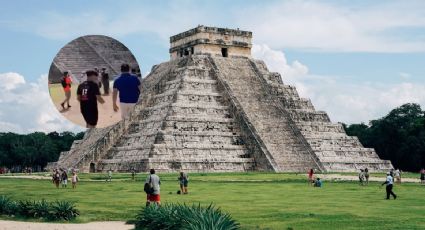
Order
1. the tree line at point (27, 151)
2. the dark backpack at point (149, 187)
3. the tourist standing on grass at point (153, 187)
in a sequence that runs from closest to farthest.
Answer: the dark backpack at point (149, 187) → the tourist standing on grass at point (153, 187) → the tree line at point (27, 151)

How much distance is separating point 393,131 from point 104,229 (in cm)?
6430

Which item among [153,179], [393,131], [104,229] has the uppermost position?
[393,131]

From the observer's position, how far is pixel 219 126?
52438 mm

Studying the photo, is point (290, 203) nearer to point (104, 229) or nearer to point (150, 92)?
point (104, 229)

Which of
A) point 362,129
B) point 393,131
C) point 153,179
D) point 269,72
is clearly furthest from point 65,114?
point 362,129

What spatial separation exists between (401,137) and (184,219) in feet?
213

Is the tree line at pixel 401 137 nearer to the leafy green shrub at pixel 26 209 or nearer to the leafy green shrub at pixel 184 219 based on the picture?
the leafy green shrub at pixel 26 209

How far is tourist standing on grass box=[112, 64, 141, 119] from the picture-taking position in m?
8.53

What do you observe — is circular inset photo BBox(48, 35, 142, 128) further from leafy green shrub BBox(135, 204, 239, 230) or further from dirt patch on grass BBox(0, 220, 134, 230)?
dirt patch on grass BBox(0, 220, 134, 230)

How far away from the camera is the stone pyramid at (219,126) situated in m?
49.0

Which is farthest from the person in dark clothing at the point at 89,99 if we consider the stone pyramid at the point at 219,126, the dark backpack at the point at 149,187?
the stone pyramid at the point at 219,126

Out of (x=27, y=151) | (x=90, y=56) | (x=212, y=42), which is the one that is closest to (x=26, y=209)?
(x=90, y=56)

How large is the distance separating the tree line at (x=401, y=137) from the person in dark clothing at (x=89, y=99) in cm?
6497

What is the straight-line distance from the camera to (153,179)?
17.6 m
